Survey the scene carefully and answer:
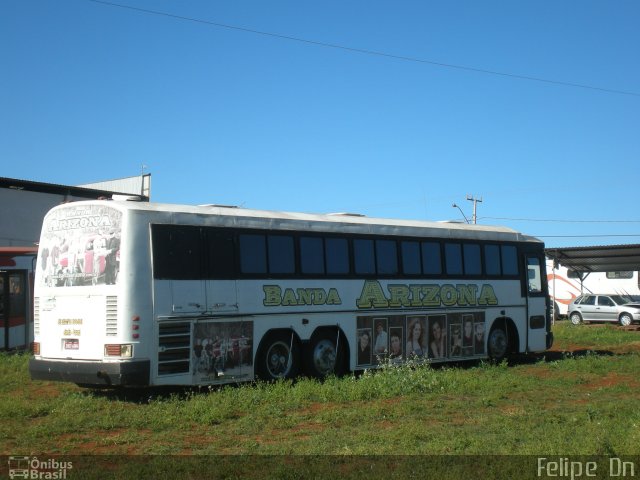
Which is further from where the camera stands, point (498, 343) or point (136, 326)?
point (498, 343)

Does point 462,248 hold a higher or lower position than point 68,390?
higher

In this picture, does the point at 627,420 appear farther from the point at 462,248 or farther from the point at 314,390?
the point at 462,248

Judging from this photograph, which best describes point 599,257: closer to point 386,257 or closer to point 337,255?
point 386,257

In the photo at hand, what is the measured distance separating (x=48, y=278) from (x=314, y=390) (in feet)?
16.1

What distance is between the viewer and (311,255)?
51.5ft

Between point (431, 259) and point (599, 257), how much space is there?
28617 millimetres

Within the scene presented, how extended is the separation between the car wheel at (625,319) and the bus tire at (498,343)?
24593 millimetres

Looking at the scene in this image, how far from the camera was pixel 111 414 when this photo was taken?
1157 cm

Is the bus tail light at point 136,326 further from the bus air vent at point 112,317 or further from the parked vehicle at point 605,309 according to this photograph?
the parked vehicle at point 605,309

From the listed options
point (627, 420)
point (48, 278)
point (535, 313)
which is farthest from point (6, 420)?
point (535, 313)

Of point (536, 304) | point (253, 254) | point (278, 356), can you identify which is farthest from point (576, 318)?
point (253, 254)

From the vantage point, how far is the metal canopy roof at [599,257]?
41400mm

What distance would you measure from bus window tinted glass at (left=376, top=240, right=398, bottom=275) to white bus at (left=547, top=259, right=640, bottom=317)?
3286 cm

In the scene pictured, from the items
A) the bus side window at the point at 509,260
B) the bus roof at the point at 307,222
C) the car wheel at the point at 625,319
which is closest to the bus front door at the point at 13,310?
the bus roof at the point at 307,222
